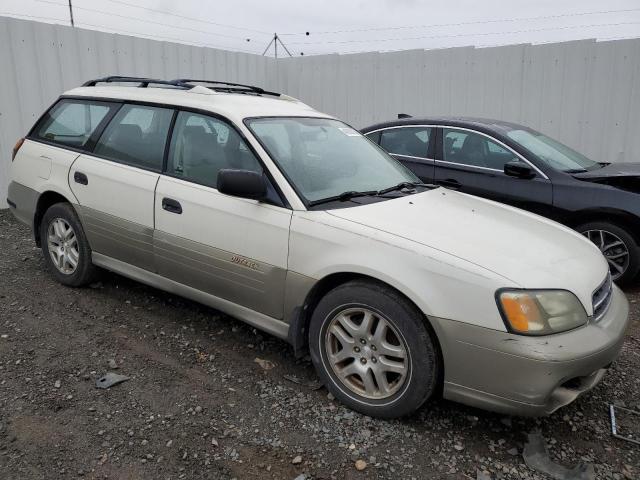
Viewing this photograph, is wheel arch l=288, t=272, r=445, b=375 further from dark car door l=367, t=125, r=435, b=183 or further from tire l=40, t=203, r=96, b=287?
dark car door l=367, t=125, r=435, b=183

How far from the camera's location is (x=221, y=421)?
2764mm

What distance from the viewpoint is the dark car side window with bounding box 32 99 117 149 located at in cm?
423

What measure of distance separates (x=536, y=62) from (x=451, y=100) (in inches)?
60.2

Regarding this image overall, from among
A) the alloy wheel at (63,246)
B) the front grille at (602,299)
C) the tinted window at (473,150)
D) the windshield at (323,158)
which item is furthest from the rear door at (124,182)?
the tinted window at (473,150)

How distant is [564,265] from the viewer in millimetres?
2729

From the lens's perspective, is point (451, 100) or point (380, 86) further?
point (380, 86)

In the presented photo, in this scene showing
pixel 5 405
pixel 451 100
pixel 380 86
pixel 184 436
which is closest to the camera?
pixel 184 436

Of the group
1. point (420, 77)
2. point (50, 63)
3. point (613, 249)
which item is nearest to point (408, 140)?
point (613, 249)

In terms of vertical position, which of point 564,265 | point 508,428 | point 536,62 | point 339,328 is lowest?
point 508,428

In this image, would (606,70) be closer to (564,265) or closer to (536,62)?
(536,62)

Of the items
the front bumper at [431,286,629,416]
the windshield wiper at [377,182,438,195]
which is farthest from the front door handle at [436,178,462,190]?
the front bumper at [431,286,629,416]

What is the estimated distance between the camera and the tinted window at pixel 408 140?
5.84 metres

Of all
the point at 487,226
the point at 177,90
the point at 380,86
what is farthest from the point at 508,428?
the point at 380,86

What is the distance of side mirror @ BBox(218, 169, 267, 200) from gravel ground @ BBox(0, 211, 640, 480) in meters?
1.15
